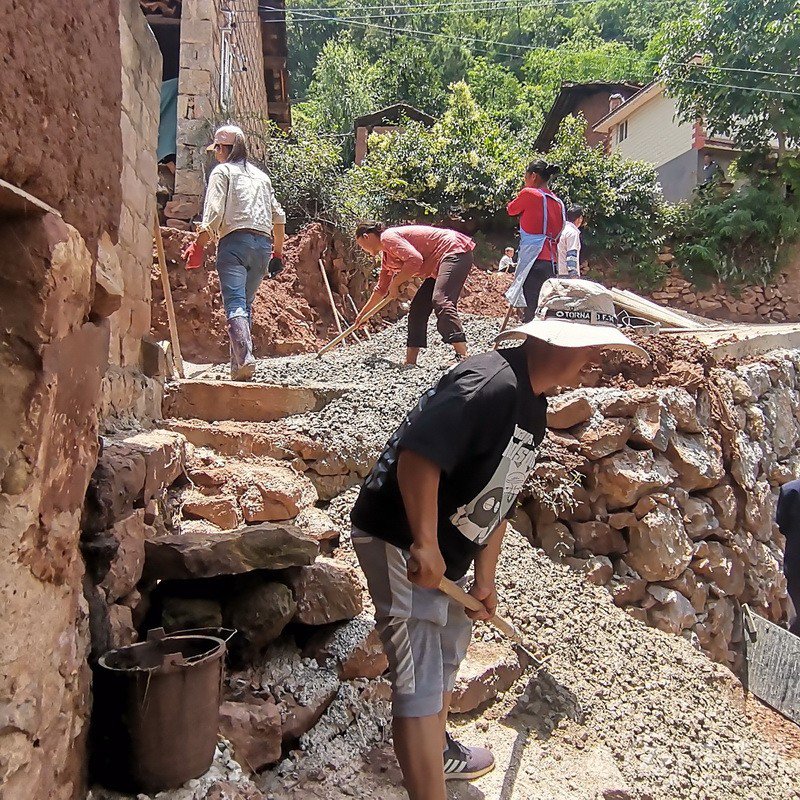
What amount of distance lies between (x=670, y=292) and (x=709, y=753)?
435 inches

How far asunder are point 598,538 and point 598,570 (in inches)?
11.8

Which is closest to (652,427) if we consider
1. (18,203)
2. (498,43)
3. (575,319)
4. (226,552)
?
(575,319)

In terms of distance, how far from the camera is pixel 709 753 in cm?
341

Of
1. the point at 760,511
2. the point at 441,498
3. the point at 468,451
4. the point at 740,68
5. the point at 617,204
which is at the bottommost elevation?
the point at 760,511

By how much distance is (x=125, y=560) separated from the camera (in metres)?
2.08

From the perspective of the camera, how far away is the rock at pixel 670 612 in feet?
15.0

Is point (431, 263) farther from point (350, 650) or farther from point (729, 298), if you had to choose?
point (729, 298)

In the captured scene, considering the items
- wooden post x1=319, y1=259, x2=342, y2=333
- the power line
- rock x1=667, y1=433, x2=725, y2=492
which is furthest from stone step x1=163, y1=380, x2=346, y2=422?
the power line

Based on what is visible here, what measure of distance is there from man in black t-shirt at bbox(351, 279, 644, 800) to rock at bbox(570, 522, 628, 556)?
2643mm

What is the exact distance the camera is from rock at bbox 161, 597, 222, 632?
7.57 ft

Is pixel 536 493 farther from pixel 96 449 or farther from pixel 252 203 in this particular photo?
pixel 96 449

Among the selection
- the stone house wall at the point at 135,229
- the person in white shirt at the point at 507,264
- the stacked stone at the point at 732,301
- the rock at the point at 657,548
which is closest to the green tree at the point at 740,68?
the stacked stone at the point at 732,301

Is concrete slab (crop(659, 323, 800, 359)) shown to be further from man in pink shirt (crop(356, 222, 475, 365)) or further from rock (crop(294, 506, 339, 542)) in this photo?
rock (crop(294, 506, 339, 542))

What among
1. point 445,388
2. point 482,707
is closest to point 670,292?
point 482,707
